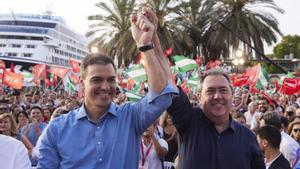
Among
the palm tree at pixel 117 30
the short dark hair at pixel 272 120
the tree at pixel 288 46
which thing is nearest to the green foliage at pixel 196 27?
the palm tree at pixel 117 30

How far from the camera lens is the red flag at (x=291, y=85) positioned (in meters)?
14.7

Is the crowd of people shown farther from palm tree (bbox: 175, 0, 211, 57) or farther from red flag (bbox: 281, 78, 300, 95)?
palm tree (bbox: 175, 0, 211, 57)

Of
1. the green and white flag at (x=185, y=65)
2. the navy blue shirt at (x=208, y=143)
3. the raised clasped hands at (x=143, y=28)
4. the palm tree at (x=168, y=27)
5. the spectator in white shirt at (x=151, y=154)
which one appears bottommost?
the spectator in white shirt at (x=151, y=154)

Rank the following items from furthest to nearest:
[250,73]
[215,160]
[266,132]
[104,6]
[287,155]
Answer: [104,6], [250,73], [287,155], [266,132], [215,160]

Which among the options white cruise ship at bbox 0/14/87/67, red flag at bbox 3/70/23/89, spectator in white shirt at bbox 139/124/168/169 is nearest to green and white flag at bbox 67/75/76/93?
red flag at bbox 3/70/23/89

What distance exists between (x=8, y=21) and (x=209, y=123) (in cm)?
6446

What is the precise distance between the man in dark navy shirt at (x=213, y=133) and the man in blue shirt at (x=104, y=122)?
0.45m

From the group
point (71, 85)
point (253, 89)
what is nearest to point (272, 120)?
point (253, 89)

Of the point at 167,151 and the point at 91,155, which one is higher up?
the point at 91,155

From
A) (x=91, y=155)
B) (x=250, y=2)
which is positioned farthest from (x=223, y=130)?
(x=250, y=2)

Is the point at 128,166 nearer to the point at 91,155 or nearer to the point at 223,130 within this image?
the point at 91,155

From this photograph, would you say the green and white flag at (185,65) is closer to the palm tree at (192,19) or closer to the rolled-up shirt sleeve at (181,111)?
the palm tree at (192,19)

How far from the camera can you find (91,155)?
2.44 meters

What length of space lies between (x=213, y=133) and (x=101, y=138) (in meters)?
0.87
